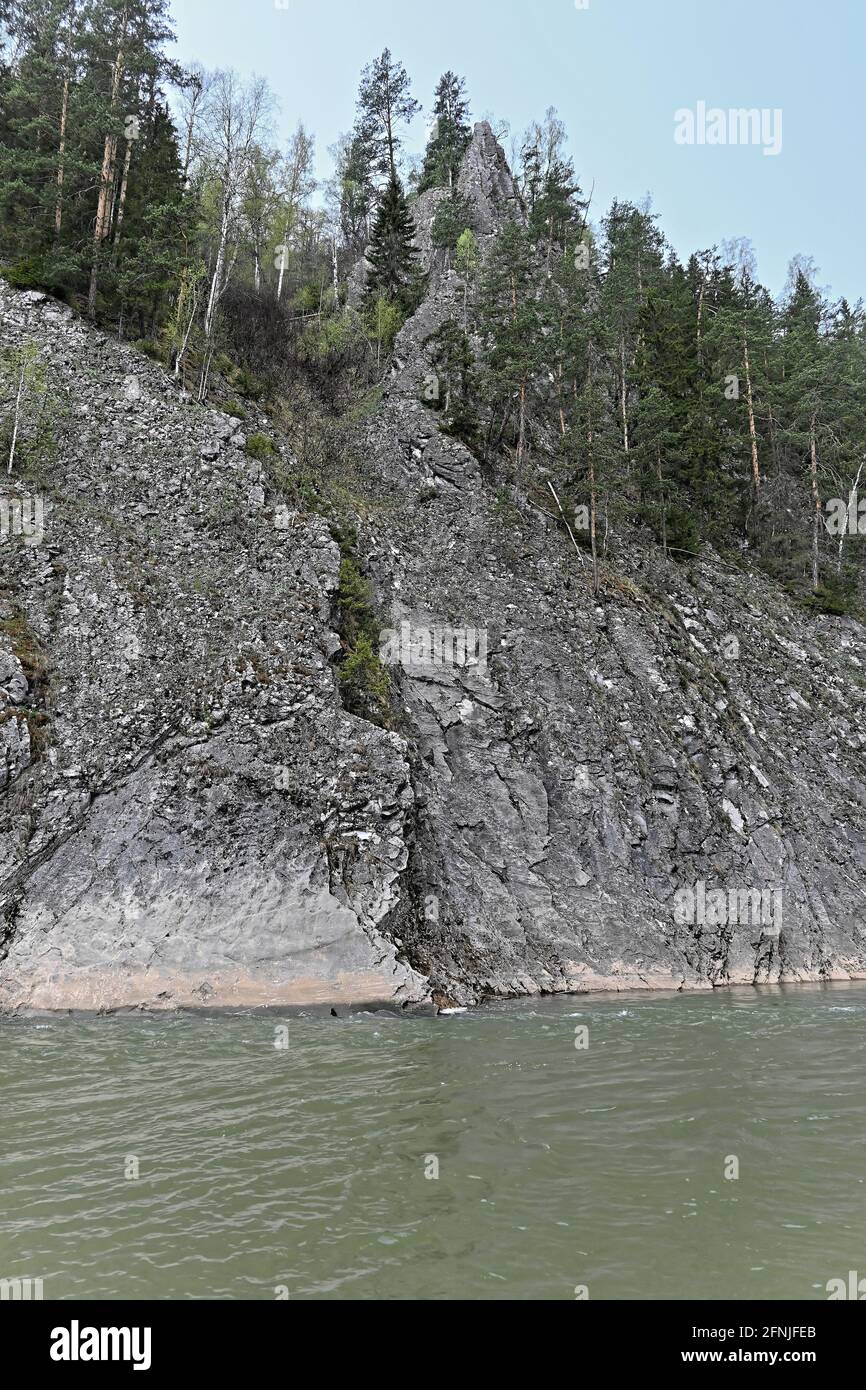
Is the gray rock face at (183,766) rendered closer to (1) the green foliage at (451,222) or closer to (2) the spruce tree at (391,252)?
(2) the spruce tree at (391,252)

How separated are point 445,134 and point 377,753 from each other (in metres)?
54.1

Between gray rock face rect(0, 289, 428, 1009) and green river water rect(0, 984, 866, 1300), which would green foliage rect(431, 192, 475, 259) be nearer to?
gray rock face rect(0, 289, 428, 1009)

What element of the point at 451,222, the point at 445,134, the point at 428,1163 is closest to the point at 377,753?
the point at 428,1163

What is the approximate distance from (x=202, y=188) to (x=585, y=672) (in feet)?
84.9

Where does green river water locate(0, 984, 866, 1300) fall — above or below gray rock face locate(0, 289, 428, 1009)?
below

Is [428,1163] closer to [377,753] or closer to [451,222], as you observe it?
[377,753]

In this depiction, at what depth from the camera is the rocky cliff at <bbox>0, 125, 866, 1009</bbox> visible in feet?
49.4

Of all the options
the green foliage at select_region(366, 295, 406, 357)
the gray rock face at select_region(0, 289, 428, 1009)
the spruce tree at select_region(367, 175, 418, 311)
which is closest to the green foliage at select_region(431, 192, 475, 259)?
the spruce tree at select_region(367, 175, 418, 311)

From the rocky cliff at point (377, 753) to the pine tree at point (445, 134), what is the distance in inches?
1361

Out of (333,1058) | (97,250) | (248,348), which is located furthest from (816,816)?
(97,250)

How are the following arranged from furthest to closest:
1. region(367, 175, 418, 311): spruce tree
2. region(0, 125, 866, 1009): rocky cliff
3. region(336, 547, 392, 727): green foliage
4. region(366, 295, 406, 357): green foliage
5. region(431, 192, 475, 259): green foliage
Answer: region(431, 192, 475, 259): green foliage, region(367, 175, 418, 311): spruce tree, region(366, 295, 406, 357): green foliage, region(336, 547, 392, 727): green foliage, region(0, 125, 866, 1009): rocky cliff

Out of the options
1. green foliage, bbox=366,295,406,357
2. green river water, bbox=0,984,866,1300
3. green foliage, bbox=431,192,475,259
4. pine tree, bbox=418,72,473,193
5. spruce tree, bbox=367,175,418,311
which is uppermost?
pine tree, bbox=418,72,473,193

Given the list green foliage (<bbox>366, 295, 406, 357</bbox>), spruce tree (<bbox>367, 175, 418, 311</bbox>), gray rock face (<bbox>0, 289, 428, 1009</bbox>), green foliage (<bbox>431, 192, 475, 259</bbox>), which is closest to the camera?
gray rock face (<bbox>0, 289, 428, 1009</bbox>)

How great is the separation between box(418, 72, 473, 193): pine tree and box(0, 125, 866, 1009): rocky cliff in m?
34.6
